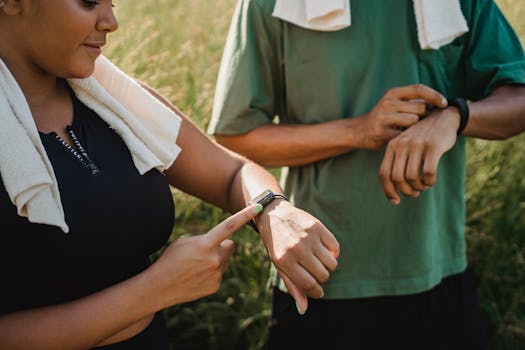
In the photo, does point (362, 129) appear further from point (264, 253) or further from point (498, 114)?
point (264, 253)

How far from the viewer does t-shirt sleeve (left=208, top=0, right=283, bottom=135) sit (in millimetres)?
2045

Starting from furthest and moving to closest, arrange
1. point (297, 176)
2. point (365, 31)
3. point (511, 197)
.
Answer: point (511, 197) → point (297, 176) → point (365, 31)

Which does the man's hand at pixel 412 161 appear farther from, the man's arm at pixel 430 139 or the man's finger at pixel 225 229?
the man's finger at pixel 225 229

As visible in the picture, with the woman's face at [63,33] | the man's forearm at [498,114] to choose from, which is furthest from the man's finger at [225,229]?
the man's forearm at [498,114]

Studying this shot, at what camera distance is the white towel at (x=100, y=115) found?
1.35m

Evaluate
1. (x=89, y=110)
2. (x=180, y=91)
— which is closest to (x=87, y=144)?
(x=89, y=110)

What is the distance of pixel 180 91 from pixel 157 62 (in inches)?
8.6

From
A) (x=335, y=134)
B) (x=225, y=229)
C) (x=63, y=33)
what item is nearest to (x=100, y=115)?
A: (x=63, y=33)

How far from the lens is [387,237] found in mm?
2066

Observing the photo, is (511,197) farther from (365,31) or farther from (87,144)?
(87,144)

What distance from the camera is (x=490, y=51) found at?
81.8 inches

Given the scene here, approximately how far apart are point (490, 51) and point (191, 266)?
1.19 metres

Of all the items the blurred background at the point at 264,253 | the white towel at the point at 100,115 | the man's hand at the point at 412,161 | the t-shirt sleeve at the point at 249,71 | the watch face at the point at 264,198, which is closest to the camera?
the white towel at the point at 100,115

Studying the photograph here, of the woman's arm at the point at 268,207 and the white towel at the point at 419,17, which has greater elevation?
the white towel at the point at 419,17
